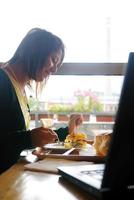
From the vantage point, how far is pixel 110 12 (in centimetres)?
214

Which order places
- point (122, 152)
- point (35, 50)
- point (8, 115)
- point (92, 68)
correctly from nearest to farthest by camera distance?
point (122, 152)
point (8, 115)
point (35, 50)
point (92, 68)

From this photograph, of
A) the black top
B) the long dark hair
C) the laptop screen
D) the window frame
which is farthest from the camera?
the window frame

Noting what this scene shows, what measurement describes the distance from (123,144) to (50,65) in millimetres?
1106

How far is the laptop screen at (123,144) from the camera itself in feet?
1.56

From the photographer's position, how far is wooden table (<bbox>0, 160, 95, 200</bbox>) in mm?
717

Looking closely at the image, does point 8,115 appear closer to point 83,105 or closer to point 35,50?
point 35,50

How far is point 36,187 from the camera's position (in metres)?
0.79

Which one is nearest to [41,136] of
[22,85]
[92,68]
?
[22,85]

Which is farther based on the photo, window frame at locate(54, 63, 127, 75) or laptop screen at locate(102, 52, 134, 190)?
window frame at locate(54, 63, 127, 75)

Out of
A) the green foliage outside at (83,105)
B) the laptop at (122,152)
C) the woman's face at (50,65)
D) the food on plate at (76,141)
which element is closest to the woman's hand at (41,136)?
the food on plate at (76,141)

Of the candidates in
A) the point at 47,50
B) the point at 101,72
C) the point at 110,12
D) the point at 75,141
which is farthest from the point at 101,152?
the point at 110,12

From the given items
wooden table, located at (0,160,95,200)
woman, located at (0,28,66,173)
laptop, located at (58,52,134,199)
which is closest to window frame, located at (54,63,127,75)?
woman, located at (0,28,66,173)

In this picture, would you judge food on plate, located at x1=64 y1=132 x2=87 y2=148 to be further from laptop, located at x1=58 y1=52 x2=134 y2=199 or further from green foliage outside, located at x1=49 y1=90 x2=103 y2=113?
laptop, located at x1=58 y1=52 x2=134 y2=199

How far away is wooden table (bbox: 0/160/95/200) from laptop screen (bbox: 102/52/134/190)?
240 mm
